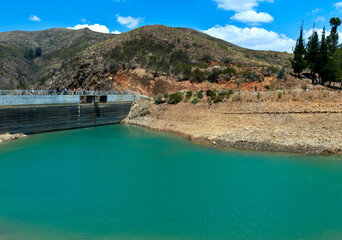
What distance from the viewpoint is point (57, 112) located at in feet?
108

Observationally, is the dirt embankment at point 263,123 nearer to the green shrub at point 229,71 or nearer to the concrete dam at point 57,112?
the concrete dam at point 57,112

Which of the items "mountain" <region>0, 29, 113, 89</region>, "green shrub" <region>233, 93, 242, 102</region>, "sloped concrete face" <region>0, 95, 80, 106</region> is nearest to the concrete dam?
"sloped concrete face" <region>0, 95, 80, 106</region>

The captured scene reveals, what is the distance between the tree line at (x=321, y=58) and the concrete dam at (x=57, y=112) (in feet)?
97.8

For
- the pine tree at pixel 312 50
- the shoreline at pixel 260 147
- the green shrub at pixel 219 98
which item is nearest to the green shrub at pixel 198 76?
the green shrub at pixel 219 98

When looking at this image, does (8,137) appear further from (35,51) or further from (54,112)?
(35,51)

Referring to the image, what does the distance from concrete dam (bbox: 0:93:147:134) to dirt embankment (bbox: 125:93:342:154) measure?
5612 mm

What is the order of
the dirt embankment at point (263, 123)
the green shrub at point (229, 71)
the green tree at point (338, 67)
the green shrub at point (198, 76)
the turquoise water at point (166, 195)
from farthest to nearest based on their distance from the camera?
the green shrub at point (198, 76)
the green shrub at point (229, 71)
the green tree at point (338, 67)
the dirt embankment at point (263, 123)
the turquoise water at point (166, 195)

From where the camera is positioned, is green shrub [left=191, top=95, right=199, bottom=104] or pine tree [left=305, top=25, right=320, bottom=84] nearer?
green shrub [left=191, top=95, right=199, bottom=104]

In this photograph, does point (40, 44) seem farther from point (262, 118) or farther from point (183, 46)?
point (262, 118)

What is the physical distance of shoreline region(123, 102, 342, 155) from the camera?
23.0m

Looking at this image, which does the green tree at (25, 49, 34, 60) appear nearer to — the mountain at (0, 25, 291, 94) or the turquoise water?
the mountain at (0, 25, 291, 94)

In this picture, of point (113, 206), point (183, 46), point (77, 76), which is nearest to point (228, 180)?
point (113, 206)

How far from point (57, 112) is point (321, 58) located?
3999cm

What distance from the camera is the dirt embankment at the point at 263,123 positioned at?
2344cm
